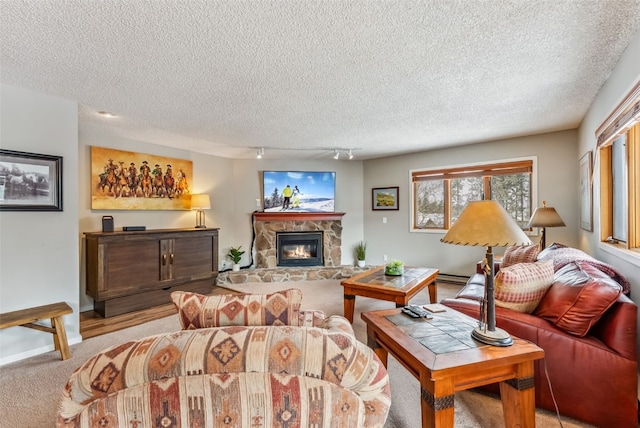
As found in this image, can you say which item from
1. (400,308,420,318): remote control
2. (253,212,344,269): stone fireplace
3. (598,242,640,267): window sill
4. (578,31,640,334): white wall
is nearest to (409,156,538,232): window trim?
(578,31,640,334): white wall

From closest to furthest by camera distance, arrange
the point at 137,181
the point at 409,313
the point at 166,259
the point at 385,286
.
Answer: the point at 409,313
the point at 385,286
the point at 166,259
the point at 137,181

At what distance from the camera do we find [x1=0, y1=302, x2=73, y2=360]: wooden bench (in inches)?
90.3

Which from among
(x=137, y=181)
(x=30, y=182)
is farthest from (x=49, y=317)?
(x=137, y=181)

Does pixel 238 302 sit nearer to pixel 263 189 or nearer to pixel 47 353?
pixel 47 353

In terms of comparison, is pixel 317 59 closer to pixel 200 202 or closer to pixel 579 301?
pixel 579 301

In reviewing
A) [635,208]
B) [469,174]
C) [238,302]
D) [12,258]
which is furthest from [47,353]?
[469,174]

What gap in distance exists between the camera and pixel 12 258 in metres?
2.43

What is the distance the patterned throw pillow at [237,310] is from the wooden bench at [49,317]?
2118 mm

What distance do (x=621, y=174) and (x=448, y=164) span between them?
8.50ft

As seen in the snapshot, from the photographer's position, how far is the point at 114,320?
334cm

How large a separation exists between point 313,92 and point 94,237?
3040mm

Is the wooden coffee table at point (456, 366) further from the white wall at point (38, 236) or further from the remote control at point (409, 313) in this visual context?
the white wall at point (38, 236)

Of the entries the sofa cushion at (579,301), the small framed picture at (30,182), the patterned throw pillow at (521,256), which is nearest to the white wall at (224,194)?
the small framed picture at (30,182)

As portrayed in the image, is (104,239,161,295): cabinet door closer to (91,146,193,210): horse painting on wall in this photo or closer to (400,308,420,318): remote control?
(91,146,193,210): horse painting on wall
